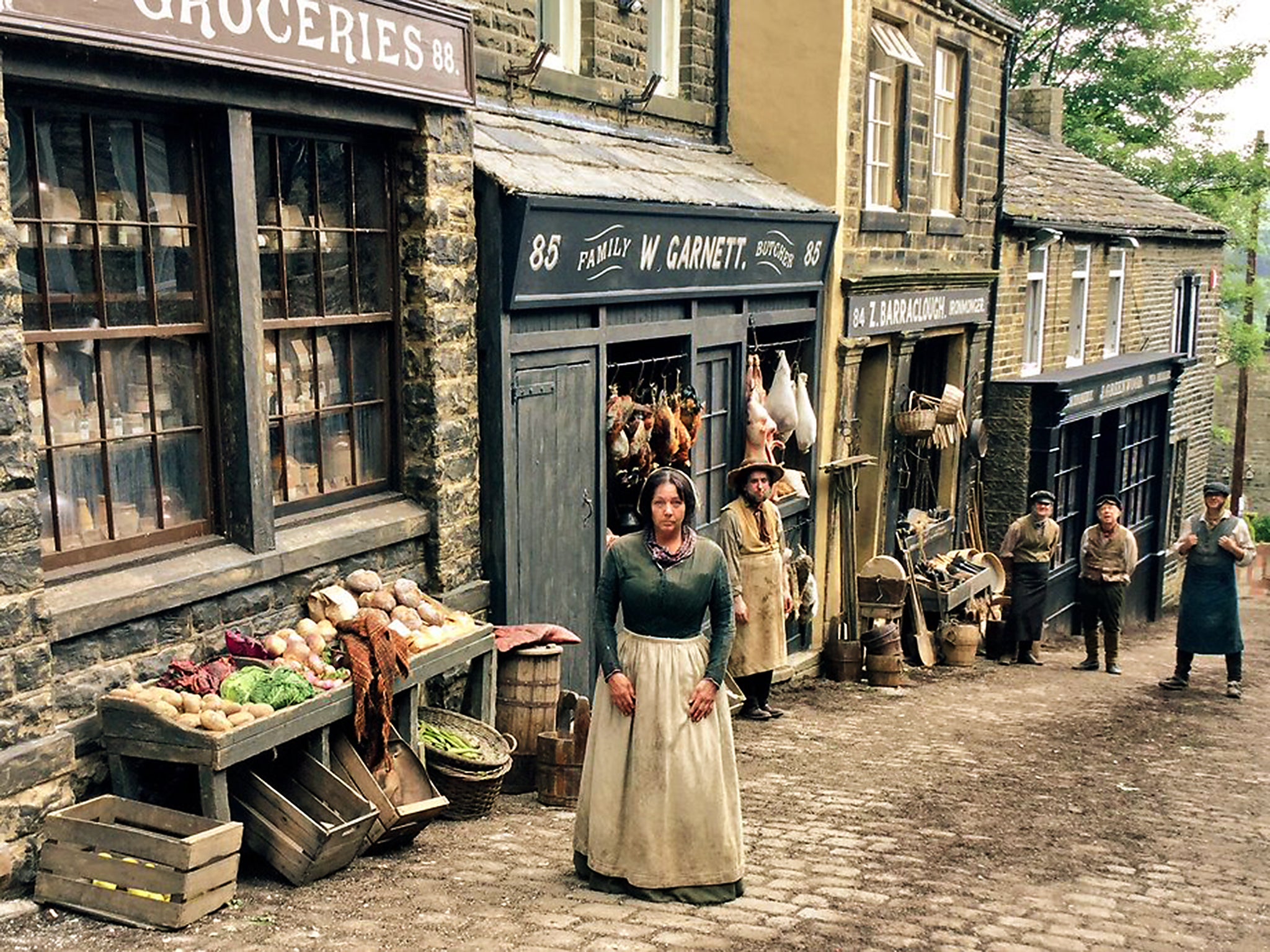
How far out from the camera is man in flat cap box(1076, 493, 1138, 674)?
14.0m

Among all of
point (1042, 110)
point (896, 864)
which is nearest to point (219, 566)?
point (896, 864)

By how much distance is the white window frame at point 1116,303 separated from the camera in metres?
21.1

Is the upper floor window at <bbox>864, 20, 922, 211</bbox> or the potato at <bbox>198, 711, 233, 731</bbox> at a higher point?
the upper floor window at <bbox>864, 20, 922, 211</bbox>

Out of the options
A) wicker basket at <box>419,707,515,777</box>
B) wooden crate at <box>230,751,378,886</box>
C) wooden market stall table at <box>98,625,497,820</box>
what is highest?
wooden market stall table at <box>98,625,497,820</box>

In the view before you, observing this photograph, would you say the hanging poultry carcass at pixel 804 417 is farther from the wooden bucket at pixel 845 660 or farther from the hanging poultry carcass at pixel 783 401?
the wooden bucket at pixel 845 660

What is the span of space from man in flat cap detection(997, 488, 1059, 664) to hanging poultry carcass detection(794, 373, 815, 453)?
3.43 metres

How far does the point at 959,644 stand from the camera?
14.3m

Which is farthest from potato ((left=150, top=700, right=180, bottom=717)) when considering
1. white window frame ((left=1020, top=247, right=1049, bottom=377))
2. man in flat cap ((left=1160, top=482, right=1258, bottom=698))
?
white window frame ((left=1020, top=247, right=1049, bottom=377))

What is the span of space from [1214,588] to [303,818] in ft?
32.9

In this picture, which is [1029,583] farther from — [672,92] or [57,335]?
[57,335]

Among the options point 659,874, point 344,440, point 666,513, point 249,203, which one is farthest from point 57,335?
point 659,874

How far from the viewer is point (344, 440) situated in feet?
25.0

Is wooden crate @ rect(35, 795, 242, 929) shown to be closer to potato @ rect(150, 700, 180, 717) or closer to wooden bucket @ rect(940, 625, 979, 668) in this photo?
potato @ rect(150, 700, 180, 717)

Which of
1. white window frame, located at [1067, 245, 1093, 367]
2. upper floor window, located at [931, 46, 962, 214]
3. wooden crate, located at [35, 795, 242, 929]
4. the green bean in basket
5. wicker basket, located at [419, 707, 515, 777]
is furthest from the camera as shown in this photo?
white window frame, located at [1067, 245, 1093, 367]
